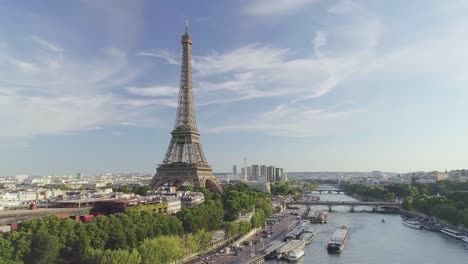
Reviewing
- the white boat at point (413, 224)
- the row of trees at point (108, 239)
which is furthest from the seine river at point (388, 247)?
the row of trees at point (108, 239)

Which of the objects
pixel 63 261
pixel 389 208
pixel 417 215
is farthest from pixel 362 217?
pixel 63 261

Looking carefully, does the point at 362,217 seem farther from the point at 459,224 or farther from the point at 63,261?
the point at 63,261

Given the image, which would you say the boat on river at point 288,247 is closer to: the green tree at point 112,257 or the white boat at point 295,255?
the white boat at point 295,255

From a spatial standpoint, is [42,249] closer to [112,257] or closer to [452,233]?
[112,257]

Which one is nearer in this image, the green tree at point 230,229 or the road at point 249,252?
the road at point 249,252

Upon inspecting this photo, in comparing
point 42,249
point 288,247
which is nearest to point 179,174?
point 288,247

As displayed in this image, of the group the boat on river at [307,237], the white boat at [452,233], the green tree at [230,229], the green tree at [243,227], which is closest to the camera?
the green tree at [230,229]

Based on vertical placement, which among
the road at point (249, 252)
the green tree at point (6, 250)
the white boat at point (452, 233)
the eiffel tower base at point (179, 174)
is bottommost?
the road at point (249, 252)
